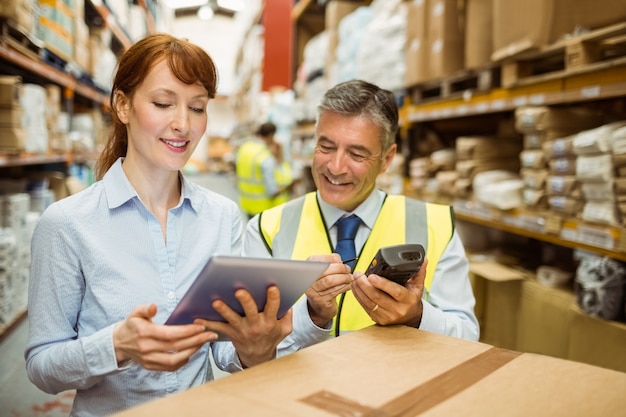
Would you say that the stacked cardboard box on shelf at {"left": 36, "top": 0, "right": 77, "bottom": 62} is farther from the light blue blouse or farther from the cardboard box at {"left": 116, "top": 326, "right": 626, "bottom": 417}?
the cardboard box at {"left": 116, "top": 326, "right": 626, "bottom": 417}

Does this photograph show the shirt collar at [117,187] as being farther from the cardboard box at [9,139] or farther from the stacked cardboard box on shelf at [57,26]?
the stacked cardboard box on shelf at [57,26]

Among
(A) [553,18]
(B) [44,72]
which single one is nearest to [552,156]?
(A) [553,18]

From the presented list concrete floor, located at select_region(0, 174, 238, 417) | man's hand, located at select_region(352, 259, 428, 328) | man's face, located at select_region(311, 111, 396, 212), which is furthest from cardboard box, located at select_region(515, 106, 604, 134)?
concrete floor, located at select_region(0, 174, 238, 417)

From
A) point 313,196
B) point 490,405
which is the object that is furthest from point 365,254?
point 490,405

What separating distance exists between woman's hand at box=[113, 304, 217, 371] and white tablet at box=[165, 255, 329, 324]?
1.1 inches

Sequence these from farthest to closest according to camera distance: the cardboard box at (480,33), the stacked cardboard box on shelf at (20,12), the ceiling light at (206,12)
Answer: the ceiling light at (206,12) < the cardboard box at (480,33) < the stacked cardboard box on shelf at (20,12)

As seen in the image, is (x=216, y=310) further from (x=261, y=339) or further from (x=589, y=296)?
(x=589, y=296)

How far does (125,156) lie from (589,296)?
199cm

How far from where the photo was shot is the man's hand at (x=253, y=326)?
110 centimetres

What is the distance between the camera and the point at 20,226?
368 cm

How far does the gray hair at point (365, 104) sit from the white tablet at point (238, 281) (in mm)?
908

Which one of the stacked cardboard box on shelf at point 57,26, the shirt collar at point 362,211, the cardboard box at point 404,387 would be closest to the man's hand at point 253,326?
the cardboard box at point 404,387

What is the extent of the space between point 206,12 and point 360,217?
82.8 ft

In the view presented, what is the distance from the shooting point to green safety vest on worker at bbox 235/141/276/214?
6.32 m
